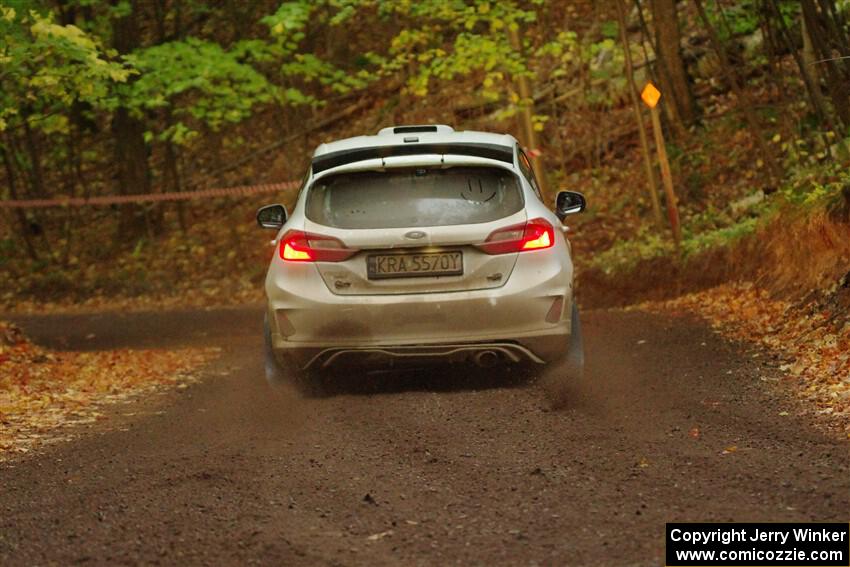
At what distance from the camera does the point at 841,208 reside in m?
12.4

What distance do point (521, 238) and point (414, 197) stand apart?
769 mm

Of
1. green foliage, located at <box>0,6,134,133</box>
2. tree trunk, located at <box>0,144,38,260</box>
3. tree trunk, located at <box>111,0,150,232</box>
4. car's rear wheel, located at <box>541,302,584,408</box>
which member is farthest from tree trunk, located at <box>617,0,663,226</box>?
tree trunk, located at <box>0,144,38,260</box>

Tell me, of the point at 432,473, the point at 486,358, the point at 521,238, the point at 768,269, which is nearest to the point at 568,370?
the point at 486,358

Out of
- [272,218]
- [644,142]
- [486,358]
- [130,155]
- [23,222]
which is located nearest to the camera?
[486,358]

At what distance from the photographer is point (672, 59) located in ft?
71.5

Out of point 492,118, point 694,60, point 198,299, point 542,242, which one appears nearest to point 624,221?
point 694,60

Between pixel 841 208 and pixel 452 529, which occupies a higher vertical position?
pixel 452 529

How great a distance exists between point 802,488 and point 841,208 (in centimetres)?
747

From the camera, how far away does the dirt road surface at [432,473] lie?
4973mm

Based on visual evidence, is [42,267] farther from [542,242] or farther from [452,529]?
[452,529]

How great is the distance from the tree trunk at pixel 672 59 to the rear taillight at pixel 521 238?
1361 centimetres

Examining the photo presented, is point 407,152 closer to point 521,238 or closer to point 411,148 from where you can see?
point 411,148

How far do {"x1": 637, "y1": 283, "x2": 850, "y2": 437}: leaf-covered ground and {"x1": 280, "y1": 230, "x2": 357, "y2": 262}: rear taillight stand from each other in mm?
3220

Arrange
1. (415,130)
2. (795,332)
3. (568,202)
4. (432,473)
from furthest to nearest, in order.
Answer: (795,332) < (415,130) < (568,202) < (432,473)
